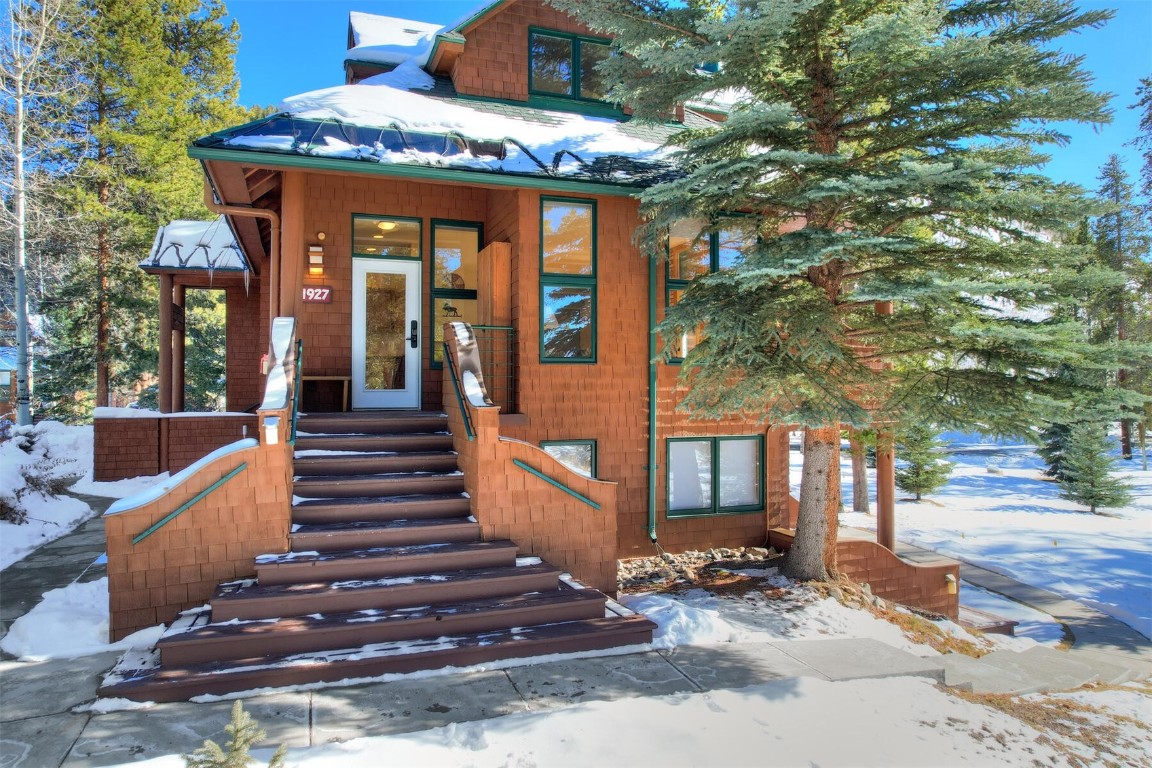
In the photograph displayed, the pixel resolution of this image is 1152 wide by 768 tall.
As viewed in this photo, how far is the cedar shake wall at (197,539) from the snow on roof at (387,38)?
6.86 meters

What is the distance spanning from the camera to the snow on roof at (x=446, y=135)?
A: 22.2 feet

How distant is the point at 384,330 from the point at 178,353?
8175mm

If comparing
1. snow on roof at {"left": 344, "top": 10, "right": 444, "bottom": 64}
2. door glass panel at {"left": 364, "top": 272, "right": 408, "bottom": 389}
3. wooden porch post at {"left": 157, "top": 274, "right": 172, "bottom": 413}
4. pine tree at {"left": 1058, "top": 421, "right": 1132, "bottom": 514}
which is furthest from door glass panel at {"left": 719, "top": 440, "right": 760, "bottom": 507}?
pine tree at {"left": 1058, "top": 421, "right": 1132, "bottom": 514}

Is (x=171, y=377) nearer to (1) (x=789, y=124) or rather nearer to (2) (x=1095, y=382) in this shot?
(1) (x=789, y=124)

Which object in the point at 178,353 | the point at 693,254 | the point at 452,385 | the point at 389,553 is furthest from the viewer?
the point at 178,353

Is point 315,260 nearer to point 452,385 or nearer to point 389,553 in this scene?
point 452,385

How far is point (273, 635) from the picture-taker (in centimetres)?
428

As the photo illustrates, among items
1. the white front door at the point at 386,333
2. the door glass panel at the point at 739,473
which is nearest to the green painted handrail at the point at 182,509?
the white front door at the point at 386,333

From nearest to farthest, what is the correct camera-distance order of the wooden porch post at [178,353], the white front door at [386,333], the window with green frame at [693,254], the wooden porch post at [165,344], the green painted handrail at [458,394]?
the green painted handrail at [458,394], the white front door at [386,333], the window with green frame at [693,254], the wooden porch post at [165,344], the wooden porch post at [178,353]

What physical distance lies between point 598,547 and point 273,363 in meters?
3.47

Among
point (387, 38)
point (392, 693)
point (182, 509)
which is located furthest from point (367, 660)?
point (387, 38)

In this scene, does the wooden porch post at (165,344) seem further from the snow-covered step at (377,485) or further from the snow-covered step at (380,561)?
the snow-covered step at (380,561)

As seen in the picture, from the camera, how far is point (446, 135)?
24.1ft

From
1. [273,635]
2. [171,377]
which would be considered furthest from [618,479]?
[171,377]
